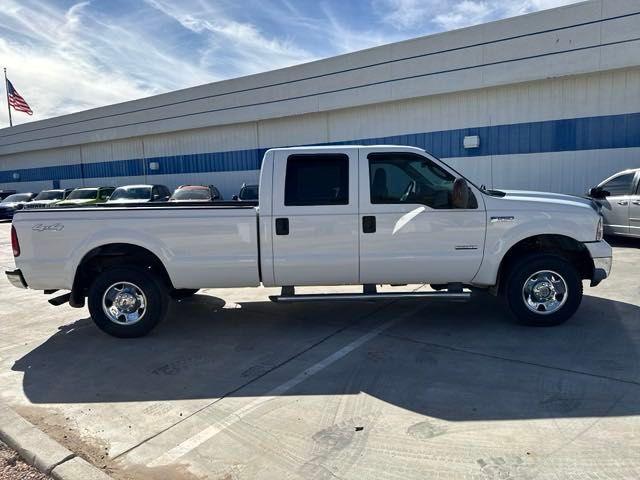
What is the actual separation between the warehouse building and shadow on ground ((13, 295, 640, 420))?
10046mm

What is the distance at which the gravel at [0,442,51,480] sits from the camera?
117 inches

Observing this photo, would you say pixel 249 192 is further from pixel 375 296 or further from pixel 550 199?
pixel 550 199

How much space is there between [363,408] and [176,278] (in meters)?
2.76

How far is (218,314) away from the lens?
643 cm

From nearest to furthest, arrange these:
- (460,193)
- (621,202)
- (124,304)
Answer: (460,193), (124,304), (621,202)

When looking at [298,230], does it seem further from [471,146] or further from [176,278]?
[471,146]

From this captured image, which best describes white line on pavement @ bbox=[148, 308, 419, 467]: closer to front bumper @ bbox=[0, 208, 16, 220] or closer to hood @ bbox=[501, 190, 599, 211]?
hood @ bbox=[501, 190, 599, 211]

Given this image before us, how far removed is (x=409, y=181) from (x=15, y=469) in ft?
14.2

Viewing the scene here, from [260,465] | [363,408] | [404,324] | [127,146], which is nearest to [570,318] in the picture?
[404,324]

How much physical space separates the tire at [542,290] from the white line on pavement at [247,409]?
5.25 ft

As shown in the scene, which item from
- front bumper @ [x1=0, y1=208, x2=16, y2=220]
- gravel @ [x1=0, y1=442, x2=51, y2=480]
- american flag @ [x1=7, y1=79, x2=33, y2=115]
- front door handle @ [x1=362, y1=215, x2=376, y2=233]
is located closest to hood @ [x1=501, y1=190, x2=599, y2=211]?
front door handle @ [x1=362, y1=215, x2=376, y2=233]

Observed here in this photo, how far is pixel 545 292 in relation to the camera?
5309 mm

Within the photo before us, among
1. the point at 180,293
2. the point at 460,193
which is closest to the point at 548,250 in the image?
the point at 460,193

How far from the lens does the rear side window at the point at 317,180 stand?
17.1 feet
